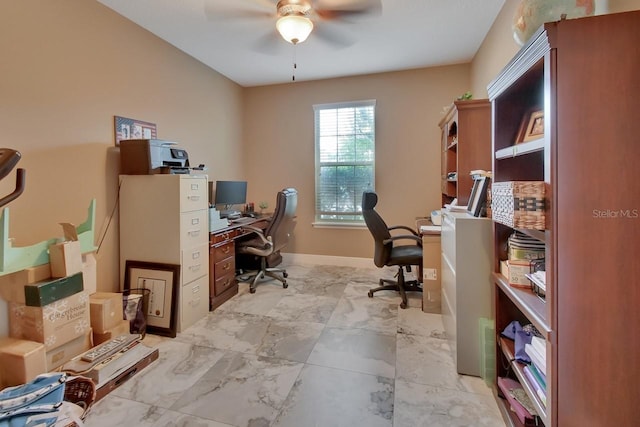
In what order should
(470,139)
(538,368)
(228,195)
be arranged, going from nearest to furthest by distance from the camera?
1. (538,368)
2. (470,139)
3. (228,195)

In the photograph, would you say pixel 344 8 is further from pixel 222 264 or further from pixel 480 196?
pixel 222 264

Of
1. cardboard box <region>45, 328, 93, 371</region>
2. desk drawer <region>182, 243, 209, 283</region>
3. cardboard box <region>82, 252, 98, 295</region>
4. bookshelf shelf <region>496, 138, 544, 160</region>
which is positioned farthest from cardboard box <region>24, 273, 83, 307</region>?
bookshelf shelf <region>496, 138, 544, 160</region>

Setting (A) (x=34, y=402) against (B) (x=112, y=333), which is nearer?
(A) (x=34, y=402)

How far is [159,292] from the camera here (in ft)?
8.31

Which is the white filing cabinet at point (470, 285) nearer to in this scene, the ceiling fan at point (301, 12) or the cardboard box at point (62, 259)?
the ceiling fan at point (301, 12)

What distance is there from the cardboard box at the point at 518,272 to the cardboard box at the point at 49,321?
8.29 feet

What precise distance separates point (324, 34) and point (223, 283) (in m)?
2.66

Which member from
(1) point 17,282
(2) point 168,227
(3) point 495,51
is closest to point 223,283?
(2) point 168,227

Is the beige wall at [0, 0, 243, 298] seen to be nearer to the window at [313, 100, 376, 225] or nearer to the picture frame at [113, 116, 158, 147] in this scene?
the picture frame at [113, 116, 158, 147]

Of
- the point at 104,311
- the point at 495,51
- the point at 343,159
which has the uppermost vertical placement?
the point at 495,51

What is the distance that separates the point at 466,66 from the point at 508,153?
2958mm

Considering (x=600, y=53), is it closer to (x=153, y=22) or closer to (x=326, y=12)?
(x=326, y=12)

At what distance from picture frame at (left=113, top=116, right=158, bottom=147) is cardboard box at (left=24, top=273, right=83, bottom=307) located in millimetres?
1286

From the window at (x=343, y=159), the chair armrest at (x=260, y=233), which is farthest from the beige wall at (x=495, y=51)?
the chair armrest at (x=260, y=233)
